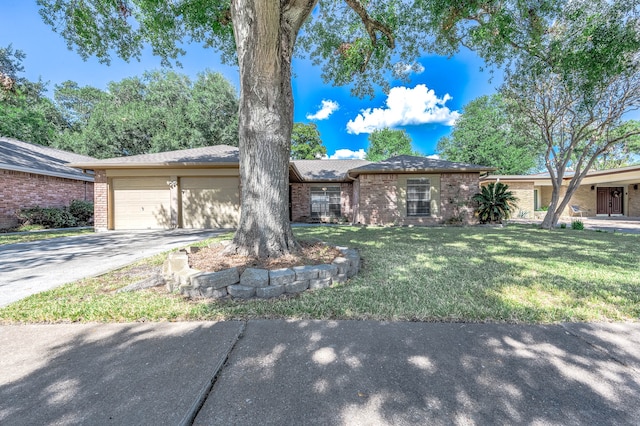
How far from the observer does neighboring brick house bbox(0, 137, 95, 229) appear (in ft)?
33.1

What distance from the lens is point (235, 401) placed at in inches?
59.5

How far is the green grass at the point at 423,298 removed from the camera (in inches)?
103

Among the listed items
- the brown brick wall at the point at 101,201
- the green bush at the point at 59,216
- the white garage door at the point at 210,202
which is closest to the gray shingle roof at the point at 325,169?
the white garage door at the point at 210,202

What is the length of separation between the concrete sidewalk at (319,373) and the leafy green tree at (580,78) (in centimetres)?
760

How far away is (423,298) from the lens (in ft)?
10.0

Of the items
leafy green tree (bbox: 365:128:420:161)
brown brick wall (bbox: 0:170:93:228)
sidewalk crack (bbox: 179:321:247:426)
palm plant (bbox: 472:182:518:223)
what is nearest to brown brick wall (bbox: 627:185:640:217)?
palm plant (bbox: 472:182:518:223)

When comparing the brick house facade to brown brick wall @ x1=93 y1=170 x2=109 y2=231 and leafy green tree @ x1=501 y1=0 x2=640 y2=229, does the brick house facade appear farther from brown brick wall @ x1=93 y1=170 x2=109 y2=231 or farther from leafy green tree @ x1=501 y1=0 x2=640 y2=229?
brown brick wall @ x1=93 y1=170 x2=109 y2=231

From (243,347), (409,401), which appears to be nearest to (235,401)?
(243,347)

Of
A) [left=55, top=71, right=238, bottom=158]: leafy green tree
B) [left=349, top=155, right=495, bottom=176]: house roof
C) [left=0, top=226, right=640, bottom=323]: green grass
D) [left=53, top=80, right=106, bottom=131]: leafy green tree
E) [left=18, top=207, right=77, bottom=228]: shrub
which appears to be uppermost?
[left=53, top=80, right=106, bottom=131]: leafy green tree

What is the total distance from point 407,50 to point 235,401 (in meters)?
10.6

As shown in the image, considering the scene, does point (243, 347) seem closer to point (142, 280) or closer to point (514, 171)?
point (142, 280)

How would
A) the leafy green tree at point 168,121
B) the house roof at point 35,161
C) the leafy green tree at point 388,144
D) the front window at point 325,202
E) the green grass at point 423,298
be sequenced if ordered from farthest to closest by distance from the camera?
the leafy green tree at point 388,144 → the leafy green tree at point 168,121 → the front window at point 325,202 → the house roof at point 35,161 → the green grass at point 423,298

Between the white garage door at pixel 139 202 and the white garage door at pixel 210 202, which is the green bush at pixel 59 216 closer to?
the white garage door at pixel 139 202

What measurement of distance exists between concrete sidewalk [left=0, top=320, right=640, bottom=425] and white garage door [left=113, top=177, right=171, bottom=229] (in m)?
9.07
